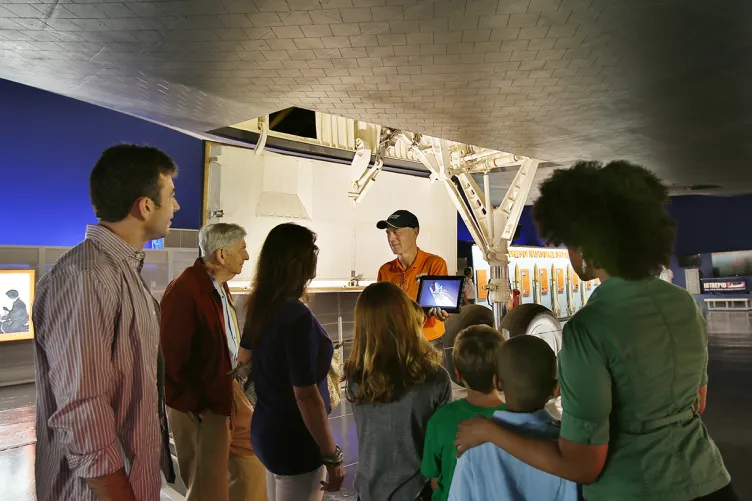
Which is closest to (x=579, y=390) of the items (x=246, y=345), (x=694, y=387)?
(x=694, y=387)

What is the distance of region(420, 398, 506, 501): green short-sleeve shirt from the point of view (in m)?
1.51

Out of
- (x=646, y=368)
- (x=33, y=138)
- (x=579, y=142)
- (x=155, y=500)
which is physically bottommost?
(x=155, y=500)

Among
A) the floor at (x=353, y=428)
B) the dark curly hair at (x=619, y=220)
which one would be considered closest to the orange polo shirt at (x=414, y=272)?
the floor at (x=353, y=428)

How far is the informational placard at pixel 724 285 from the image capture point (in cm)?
1306

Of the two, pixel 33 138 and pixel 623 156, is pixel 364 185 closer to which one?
pixel 623 156

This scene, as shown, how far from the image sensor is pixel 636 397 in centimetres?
100

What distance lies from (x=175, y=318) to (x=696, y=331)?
80.1 inches

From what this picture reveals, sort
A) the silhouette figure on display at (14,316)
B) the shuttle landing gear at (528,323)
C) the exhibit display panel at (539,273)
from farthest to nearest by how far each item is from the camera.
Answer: the exhibit display panel at (539,273), the silhouette figure on display at (14,316), the shuttle landing gear at (528,323)

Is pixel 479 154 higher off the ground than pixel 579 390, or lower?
higher

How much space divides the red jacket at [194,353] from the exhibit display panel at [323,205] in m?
2.66

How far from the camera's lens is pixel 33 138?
7.52 meters

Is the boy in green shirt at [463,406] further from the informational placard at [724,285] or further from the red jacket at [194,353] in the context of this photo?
the informational placard at [724,285]

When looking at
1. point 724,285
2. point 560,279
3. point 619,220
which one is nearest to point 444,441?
point 619,220

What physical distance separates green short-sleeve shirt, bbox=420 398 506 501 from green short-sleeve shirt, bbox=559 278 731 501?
51cm
